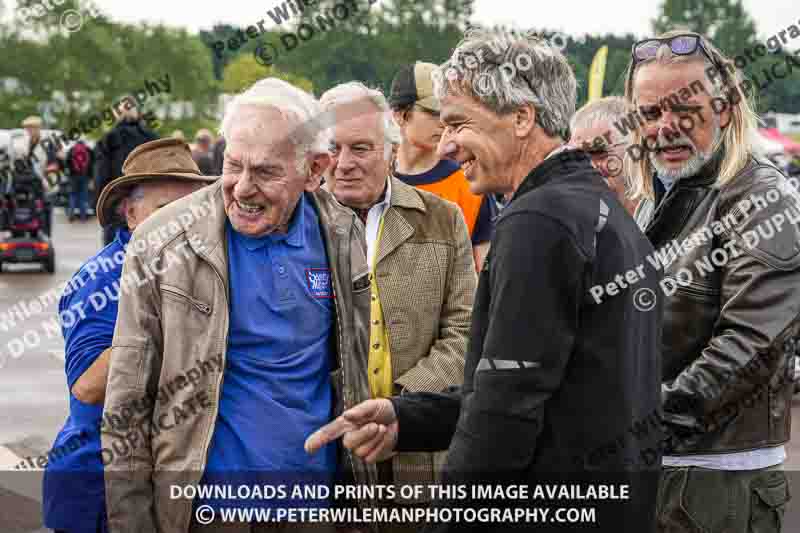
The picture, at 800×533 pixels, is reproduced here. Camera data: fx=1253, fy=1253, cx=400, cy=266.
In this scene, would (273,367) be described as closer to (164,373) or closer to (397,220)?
(164,373)

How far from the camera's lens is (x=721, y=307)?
3.40 meters

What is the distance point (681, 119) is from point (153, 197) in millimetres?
1879

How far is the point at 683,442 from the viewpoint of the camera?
3.38 metres

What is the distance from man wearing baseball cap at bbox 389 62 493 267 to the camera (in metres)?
5.14

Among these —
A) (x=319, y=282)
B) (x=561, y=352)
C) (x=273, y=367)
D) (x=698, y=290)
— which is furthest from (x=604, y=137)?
(x=561, y=352)

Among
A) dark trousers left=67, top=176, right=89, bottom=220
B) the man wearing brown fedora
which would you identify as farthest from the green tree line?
dark trousers left=67, top=176, right=89, bottom=220

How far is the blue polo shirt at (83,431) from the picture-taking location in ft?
11.9

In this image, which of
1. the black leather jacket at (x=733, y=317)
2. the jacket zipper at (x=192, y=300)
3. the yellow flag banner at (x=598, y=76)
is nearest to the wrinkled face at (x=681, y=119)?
the black leather jacket at (x=733, y=317)

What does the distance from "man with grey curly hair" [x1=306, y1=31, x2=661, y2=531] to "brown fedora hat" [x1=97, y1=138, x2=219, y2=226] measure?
177 cm

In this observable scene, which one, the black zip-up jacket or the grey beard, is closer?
the black zip-up jacket

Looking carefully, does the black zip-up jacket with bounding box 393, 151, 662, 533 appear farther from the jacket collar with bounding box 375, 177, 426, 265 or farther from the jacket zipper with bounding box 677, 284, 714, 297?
the jacket collar with bounding box 375, 177, 426, 265

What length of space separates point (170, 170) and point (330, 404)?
1360 mm

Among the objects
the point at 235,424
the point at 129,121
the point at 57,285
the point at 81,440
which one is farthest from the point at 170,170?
the point at 57,285

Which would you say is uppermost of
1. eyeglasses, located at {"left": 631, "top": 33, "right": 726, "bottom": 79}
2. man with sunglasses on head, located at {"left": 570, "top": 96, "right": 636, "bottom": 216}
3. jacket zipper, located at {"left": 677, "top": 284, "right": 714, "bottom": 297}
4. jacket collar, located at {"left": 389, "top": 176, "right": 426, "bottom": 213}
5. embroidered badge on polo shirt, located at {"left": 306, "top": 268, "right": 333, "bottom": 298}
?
eyeglasses, located at {"left": 631, "top": 33, "right": 726, "bottom": 79}
